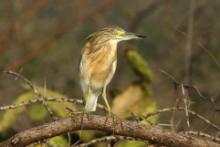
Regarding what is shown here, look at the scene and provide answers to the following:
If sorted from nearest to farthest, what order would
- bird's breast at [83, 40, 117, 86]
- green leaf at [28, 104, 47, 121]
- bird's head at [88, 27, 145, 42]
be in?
1. bird's breast at [83, 40, 117, 86]
2. bird's head at [88, 27, 145, 42]
3. green leaf at [28, 104, 47, 121]

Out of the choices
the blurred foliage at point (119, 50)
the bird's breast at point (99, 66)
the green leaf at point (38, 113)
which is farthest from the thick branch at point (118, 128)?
the blurred foliage at point (119, 50)

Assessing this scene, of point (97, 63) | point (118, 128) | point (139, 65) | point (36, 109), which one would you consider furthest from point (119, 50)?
point (118, 128)

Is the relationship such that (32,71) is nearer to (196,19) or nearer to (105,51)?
(196,19)

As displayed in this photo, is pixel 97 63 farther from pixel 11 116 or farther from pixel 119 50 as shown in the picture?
pixel 119 50

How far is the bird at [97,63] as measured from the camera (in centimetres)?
328

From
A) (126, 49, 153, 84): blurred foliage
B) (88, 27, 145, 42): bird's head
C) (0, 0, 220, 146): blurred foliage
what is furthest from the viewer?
(0, 0, 220, 146): blurred foliage

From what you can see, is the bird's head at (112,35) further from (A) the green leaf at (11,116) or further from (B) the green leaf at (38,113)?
(B) the green leaf at (38,113)

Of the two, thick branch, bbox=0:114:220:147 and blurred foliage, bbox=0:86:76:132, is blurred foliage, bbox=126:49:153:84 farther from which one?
thick branch, bbox=0:114:220:147

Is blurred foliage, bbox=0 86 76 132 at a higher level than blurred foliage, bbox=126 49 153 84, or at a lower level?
lower

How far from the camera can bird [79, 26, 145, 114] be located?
3.28 m

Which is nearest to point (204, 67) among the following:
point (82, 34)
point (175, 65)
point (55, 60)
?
point (175, 65)

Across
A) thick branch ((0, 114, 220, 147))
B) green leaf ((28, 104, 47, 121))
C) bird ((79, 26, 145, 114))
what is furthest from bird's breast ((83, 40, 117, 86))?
green leaf ((28, 104, 47, 121))

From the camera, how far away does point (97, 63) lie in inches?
129

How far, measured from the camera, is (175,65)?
34.7ft
